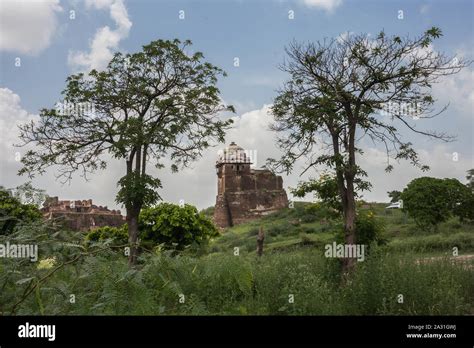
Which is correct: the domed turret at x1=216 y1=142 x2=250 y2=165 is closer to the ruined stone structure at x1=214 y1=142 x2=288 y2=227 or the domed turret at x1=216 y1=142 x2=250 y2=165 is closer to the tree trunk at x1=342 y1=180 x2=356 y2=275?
the ruined stone structure at x1=214 y1=142 x2=288 y2=227

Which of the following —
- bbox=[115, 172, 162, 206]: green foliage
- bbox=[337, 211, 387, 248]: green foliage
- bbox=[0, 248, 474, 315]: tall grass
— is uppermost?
bbox=[115, 172, 162, 206]: green foliage

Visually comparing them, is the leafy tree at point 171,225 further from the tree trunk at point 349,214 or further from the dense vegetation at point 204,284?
the tree trunk at point 349,214

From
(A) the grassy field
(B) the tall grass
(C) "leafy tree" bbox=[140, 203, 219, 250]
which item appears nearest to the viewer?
(B) the tall grass

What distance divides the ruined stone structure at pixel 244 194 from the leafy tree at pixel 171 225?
619 centimetres

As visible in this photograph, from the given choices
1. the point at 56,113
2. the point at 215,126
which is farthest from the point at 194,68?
the point at 56,113

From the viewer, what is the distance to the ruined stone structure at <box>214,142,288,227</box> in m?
27.5

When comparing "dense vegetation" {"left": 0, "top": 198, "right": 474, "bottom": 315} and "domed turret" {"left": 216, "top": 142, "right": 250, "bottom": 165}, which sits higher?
"domed turret" {"left": 216, "top": 142, "right": 250, "bottom": 165}

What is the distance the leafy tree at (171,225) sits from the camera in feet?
62.9

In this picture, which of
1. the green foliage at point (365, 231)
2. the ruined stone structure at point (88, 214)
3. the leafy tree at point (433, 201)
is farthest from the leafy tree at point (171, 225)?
the leafy tree at point (433, 201)

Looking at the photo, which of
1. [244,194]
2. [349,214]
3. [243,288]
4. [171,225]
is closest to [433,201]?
[244,194]

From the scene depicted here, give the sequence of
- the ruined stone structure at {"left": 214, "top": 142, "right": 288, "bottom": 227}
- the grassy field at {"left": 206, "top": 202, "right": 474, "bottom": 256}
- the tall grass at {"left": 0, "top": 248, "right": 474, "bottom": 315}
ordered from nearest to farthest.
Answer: the tall grass at {"left": 0, "top": 248, "right": 474, "bottom": 315} < the grassy field at {"left": 206, "top": 202, "right": 474, "bottom": 256} < the ruined stone structure at {"left": 214, "top": 142, "right": 288, "bottom": 227}

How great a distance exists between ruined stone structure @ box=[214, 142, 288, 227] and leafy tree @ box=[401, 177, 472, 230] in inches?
286

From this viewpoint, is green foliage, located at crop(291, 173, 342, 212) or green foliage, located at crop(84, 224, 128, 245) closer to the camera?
green foliage, located at crop(291, 173, 342, 212)

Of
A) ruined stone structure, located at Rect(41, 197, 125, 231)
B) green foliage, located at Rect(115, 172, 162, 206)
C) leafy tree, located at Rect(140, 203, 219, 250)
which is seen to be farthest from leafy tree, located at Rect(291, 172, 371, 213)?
ruined stone structure, located at Rect(41, 197, 125, 231)
